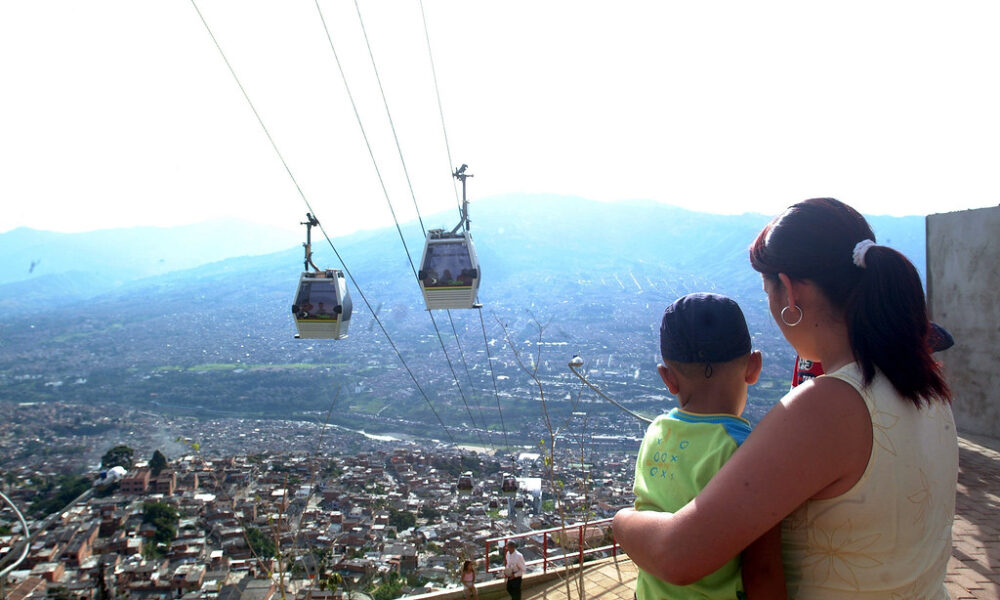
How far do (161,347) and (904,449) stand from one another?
65.4 metres

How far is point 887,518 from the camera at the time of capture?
2.70ft

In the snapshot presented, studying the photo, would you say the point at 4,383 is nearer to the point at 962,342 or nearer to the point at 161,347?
the point at 161,347

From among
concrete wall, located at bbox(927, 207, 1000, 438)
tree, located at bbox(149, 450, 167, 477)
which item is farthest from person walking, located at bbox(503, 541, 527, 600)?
tree, located at bbox(149, 450, 167, 477)

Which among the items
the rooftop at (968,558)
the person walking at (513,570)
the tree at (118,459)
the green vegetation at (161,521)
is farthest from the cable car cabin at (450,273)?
the tree at (118,459)

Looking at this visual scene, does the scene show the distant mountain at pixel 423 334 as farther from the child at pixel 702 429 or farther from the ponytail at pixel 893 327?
the ponytail at pixel 893 327

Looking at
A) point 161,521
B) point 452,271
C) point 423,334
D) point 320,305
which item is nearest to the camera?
point 452,271

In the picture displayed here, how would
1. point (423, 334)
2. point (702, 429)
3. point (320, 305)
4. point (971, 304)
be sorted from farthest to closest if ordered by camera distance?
point (423, 334) → point (320, 305) → point (971, 304) → point (702, 429)

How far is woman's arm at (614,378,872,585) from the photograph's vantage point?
31.0 inches

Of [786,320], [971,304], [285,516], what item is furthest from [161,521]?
[786,320]

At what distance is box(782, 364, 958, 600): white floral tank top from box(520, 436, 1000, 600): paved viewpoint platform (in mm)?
3309

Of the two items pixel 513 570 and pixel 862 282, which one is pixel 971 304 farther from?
pixel 862 282

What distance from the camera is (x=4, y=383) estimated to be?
4450cm

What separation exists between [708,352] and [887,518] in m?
0.38

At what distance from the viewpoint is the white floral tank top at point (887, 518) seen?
81cm
